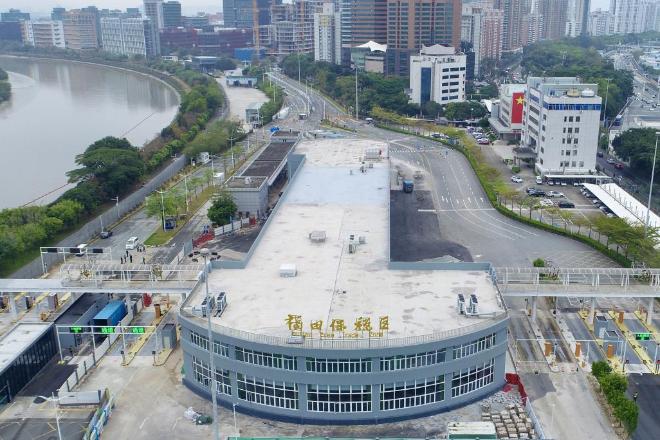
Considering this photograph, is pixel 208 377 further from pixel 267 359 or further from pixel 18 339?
pixel 18 339

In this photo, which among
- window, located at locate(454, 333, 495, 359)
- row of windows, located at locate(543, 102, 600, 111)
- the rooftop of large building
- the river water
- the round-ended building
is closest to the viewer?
the round-ended building

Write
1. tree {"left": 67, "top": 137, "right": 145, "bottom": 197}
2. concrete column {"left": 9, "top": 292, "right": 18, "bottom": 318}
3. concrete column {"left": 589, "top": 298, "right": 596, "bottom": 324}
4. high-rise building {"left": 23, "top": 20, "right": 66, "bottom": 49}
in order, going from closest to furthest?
concrete column {"left": 589, "top": 298, "right": 596, "bottom": 324} → concrete column {"left": 9, "top": 292, "right": 18, "bottom": 318} → tree {"left": 67, "top": 137, "right": 145, "bottom": 197} → high-rise building {"left": 23, "top": 20, "right": 66, "bottom": 49}

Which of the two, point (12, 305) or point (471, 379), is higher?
point (471, 379)

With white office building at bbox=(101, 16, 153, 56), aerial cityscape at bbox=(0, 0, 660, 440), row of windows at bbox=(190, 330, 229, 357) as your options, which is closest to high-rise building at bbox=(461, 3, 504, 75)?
aerial cityscape at bbox=(0, 0, 660, 440)

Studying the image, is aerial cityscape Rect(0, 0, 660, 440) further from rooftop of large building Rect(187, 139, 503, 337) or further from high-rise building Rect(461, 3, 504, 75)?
high-rise building Rect(461, 3, 504, 75)

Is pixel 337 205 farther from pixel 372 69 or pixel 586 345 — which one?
pixel 372 69

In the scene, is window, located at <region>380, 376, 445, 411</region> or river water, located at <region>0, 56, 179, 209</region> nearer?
window, located at <region>380, 376, 445, 411</region>

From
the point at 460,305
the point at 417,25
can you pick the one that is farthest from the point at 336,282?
the point at 417,25
